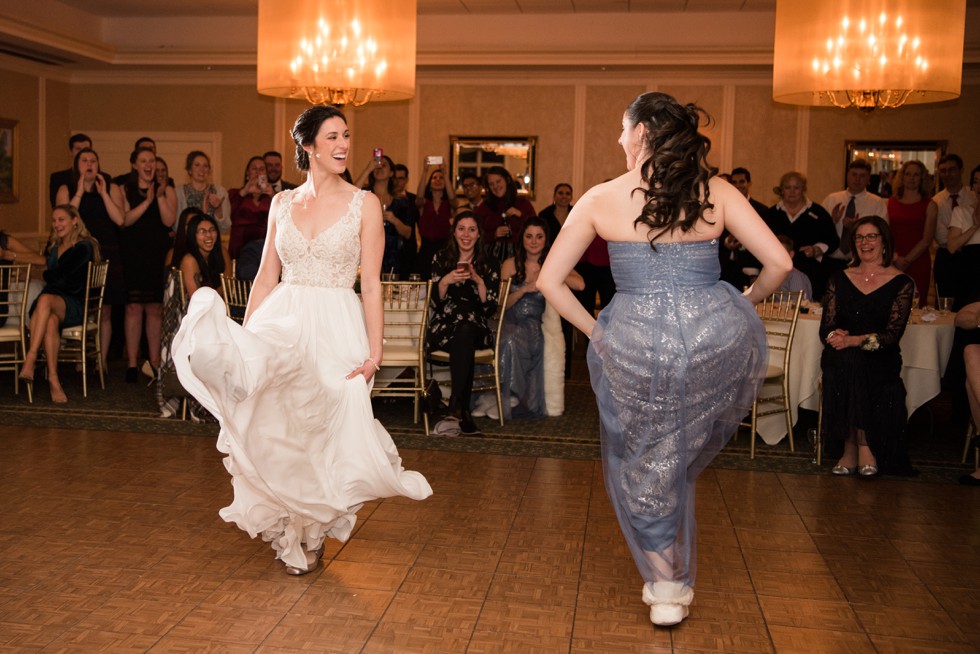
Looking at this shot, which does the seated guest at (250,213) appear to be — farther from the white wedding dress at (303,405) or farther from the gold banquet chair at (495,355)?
the white wedding dress at (303,405)

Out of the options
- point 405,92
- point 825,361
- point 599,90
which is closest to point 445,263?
point 405,92

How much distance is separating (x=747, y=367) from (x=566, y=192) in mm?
6155

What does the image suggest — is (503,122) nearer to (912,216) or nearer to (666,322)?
(912,216)

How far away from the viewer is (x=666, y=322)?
304 cm

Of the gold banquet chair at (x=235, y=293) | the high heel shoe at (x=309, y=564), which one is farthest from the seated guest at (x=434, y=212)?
the high heel shoe at (x=309, y=564)

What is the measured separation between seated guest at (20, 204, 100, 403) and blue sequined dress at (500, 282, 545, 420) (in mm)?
2862

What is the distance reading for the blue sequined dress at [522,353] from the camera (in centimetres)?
641

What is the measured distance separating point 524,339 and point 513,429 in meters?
0.59

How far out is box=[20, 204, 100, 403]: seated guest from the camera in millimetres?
6762

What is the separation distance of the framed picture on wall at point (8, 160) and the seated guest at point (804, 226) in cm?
792

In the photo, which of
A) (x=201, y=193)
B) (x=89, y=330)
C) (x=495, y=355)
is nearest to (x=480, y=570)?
(x=495, y=355)

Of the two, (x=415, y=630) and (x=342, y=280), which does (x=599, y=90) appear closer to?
(x=342, y=280)
